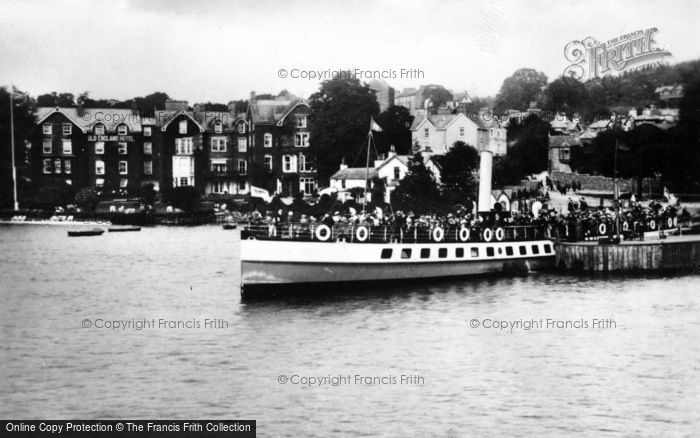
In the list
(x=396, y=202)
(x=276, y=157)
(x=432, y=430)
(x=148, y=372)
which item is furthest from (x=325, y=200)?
(x=432, y=430)

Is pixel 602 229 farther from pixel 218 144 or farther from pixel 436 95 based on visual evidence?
pixel 436 95

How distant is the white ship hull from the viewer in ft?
153

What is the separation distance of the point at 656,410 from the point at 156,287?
32.3 m

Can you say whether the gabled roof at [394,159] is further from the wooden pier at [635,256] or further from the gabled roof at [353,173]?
the wooden pier at [635,256]

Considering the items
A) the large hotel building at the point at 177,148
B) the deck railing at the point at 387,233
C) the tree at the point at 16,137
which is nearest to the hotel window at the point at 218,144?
the large hotel building at the point at 177,148

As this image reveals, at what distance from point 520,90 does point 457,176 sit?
41665 millimetres

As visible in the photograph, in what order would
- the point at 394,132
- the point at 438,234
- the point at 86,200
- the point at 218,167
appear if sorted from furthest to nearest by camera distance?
the point at 218,167 → the point at 86,200 → the point at 394,132 → the point at 438,234

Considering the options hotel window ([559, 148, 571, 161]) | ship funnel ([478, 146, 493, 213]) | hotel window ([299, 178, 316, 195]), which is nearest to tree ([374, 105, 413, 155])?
hotel window ([299, 178, 316, 195])

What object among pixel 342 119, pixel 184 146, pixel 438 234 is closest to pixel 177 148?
pixel 184 146

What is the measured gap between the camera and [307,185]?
106 meters

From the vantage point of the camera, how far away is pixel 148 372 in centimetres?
3334

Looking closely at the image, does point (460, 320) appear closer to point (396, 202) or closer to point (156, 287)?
point (156, 287)

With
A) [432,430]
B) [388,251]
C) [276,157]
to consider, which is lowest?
[432,430]

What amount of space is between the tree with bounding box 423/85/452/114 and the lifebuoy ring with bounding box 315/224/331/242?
3619 inches
